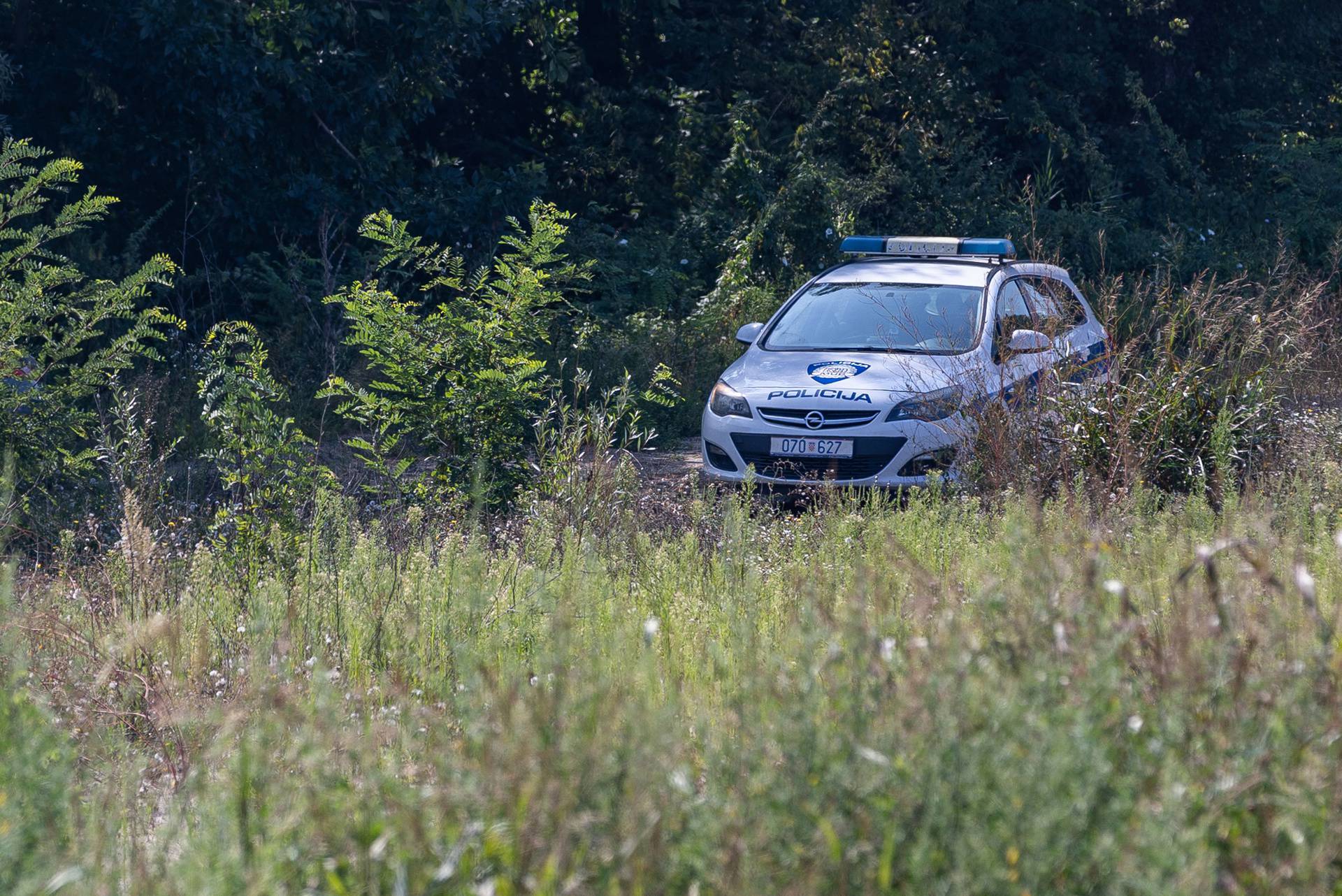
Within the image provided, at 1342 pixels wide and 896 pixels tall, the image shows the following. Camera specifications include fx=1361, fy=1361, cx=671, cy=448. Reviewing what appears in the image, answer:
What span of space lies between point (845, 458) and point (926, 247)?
262 cm

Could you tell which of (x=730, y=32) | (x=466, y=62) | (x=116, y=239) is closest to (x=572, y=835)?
(x=116, y=239)

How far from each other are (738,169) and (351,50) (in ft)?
15.8

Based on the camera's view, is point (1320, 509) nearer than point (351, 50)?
Yes

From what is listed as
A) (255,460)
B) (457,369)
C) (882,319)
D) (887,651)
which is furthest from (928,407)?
(887,651)

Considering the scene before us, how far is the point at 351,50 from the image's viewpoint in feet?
44.9

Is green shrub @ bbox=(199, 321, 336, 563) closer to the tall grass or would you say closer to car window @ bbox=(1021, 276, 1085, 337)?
the tall grass

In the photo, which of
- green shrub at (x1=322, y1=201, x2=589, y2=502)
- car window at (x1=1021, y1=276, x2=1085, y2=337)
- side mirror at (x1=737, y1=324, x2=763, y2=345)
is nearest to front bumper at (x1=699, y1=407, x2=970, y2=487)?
car window at (x1=1021, y1=276, x2=1085, y2=337)

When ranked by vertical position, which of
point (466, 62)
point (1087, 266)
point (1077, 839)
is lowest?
point (1087, 266)

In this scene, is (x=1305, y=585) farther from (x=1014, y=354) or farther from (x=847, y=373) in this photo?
(x=847, y=373)

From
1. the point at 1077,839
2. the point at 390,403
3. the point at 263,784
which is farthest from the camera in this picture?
the point at 390,403

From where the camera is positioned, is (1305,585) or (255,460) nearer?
(1305,585)

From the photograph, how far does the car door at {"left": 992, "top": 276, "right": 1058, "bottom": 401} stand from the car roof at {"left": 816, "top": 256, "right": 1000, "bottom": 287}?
25 centimetres

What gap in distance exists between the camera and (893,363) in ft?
28.2

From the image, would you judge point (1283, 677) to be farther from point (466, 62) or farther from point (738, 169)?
point (466, 62)
